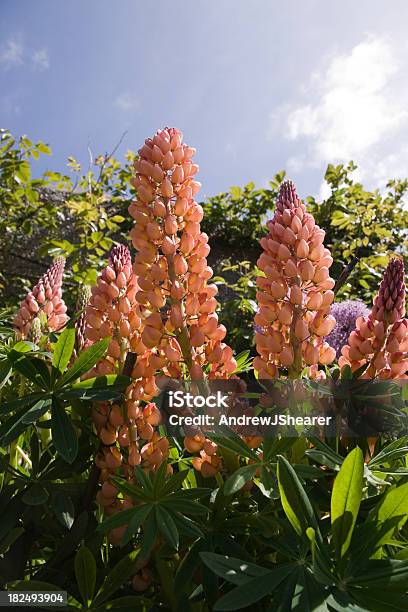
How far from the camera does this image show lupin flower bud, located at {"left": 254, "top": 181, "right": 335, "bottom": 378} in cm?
67

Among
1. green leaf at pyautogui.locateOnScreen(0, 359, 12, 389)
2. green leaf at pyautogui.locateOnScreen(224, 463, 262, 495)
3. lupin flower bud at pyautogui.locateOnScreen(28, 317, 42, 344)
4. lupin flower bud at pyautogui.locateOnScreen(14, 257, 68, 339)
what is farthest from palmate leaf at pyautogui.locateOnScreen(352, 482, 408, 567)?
lupin flower bud at pyautogui.locateOnScreen(14, 257, 68, 339)

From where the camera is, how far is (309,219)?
70 cm

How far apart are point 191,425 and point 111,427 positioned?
108mm

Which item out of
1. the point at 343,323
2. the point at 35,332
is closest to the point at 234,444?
the point at 35,332

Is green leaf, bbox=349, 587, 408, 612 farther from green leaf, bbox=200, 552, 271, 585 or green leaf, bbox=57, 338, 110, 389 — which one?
green leaf, bbox=57, 338, 110, 389

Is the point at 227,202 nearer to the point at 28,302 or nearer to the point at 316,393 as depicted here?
the point at 28,302

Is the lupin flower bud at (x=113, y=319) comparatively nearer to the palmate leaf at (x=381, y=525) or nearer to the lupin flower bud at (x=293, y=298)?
the lupin flower bud at (x=293, y=298)

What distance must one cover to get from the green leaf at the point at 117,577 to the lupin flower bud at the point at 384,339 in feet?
1.23

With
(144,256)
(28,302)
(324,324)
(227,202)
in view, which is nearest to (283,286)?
(324,324)

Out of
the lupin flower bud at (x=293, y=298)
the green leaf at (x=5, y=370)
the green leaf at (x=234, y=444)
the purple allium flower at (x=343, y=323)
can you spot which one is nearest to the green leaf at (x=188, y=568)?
the green leaf at (x=234, y=444)

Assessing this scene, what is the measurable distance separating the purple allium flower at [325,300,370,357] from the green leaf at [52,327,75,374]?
2.85 ft

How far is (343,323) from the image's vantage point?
5.06 feet

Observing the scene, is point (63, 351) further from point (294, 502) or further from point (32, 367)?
point (294, 502)

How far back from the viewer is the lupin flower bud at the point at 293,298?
666 millimetres
